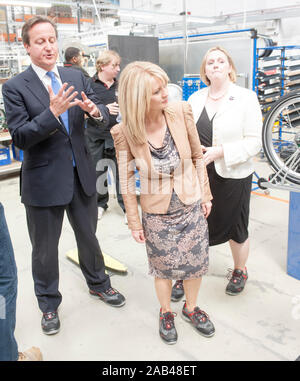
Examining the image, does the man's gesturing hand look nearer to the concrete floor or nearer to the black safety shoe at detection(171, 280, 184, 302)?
the concrete floor

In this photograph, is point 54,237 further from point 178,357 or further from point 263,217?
point 263,217

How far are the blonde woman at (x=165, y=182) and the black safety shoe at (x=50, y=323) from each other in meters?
0.68

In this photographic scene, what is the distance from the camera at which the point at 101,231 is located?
351 centimetres

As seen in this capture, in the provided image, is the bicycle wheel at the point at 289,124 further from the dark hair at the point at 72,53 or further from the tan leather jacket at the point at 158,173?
the dark hair at the point at 72,53

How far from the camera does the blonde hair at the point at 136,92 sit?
1.50 meters

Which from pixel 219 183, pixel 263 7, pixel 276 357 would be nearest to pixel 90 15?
pixel 263 7

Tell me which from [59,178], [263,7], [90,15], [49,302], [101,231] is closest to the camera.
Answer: [59,178]

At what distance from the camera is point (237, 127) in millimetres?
1997

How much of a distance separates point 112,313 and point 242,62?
2.86 meters

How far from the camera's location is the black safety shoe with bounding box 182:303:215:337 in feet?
6.56

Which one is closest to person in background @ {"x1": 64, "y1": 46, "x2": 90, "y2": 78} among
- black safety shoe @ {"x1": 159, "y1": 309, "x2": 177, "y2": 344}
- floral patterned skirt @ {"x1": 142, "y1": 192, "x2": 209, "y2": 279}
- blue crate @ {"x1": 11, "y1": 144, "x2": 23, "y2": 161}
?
floral patterned skirt @ {"x1": 142, "y1": 192, "x2": 209, "y2": 279}

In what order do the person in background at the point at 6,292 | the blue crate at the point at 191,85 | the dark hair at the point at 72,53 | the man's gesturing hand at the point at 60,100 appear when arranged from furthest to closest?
the blue crate at the point at 191,85 → the dark hair at the point at 72,53 → the man's gesturing hand at the point at 60,100 → the person in background at the point at 6,292

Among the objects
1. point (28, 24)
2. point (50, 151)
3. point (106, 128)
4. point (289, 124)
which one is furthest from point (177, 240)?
point (106, 128)

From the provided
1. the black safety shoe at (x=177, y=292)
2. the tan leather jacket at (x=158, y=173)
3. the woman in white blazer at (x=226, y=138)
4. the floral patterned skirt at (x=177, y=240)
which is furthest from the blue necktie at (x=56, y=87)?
the black safety shoe at (x=177, y=292)
